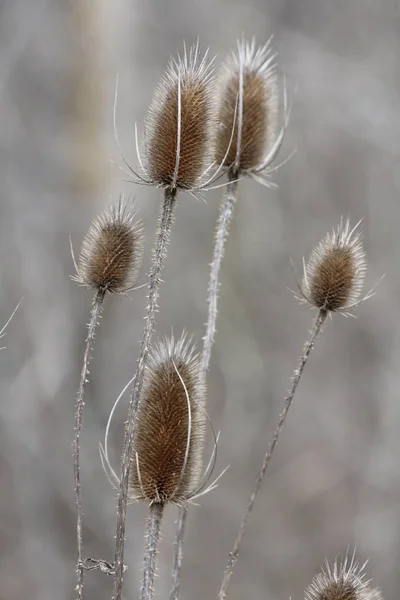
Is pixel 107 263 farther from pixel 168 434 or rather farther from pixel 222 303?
pixel 222 303

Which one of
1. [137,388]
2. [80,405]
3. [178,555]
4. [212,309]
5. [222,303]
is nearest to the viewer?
[137,388]

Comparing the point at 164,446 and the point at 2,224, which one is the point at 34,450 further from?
the point at 164,446

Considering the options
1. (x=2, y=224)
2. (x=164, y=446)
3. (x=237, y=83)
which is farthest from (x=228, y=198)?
(x=2, y=224)

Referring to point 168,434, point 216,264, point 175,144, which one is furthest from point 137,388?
point 216,264

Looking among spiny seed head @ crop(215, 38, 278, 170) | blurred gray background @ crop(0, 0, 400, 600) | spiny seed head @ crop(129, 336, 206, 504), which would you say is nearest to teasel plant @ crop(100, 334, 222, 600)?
spiny seed head @ crop(129, 336, 206, 504)

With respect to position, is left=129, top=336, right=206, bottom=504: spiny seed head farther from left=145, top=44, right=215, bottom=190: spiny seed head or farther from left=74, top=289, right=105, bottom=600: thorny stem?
left=145, top=44, right=215, bottom=190: spiny seed head

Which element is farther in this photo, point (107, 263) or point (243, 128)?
point (243, 128)

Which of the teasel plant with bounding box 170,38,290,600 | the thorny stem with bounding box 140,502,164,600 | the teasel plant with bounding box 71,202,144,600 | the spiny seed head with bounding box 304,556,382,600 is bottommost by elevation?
the spiny seed head with bounding box 304,556,382,600

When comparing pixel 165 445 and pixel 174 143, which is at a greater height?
pixel 174 143
